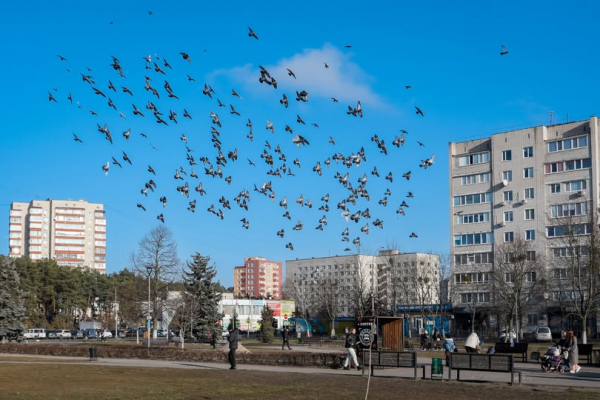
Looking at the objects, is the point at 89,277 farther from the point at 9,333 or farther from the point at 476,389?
the point at 476,389

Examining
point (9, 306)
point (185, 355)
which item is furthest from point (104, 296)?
point (185, 355)

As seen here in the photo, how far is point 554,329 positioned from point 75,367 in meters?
75.2

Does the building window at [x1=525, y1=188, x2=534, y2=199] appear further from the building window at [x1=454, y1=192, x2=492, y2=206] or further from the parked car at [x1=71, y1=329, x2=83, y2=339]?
the parked car at [x1=71, y1=329, x2=83, y2=339]

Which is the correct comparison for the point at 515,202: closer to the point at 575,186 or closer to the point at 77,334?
the point at 575,186

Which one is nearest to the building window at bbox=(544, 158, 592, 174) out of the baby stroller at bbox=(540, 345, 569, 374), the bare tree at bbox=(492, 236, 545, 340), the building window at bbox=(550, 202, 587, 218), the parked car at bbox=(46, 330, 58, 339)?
the building window at bbox=(550, 202, 587, 218)

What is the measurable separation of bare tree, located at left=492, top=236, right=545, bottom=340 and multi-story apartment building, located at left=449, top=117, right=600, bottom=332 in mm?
→ 577

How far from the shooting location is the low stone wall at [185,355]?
1435 inches

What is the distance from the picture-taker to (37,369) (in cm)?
3438

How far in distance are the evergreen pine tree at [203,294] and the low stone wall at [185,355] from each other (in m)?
19.4

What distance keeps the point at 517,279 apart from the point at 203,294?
34.9m

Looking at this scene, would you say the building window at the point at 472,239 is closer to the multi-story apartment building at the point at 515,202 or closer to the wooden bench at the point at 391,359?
the multi-story apartment building at the point at 515,202

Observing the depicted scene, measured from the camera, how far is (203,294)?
235 ft

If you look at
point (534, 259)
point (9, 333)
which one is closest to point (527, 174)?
point (534, 259)

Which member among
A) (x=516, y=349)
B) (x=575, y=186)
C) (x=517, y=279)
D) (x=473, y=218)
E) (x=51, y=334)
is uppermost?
(x=575, y=186)
